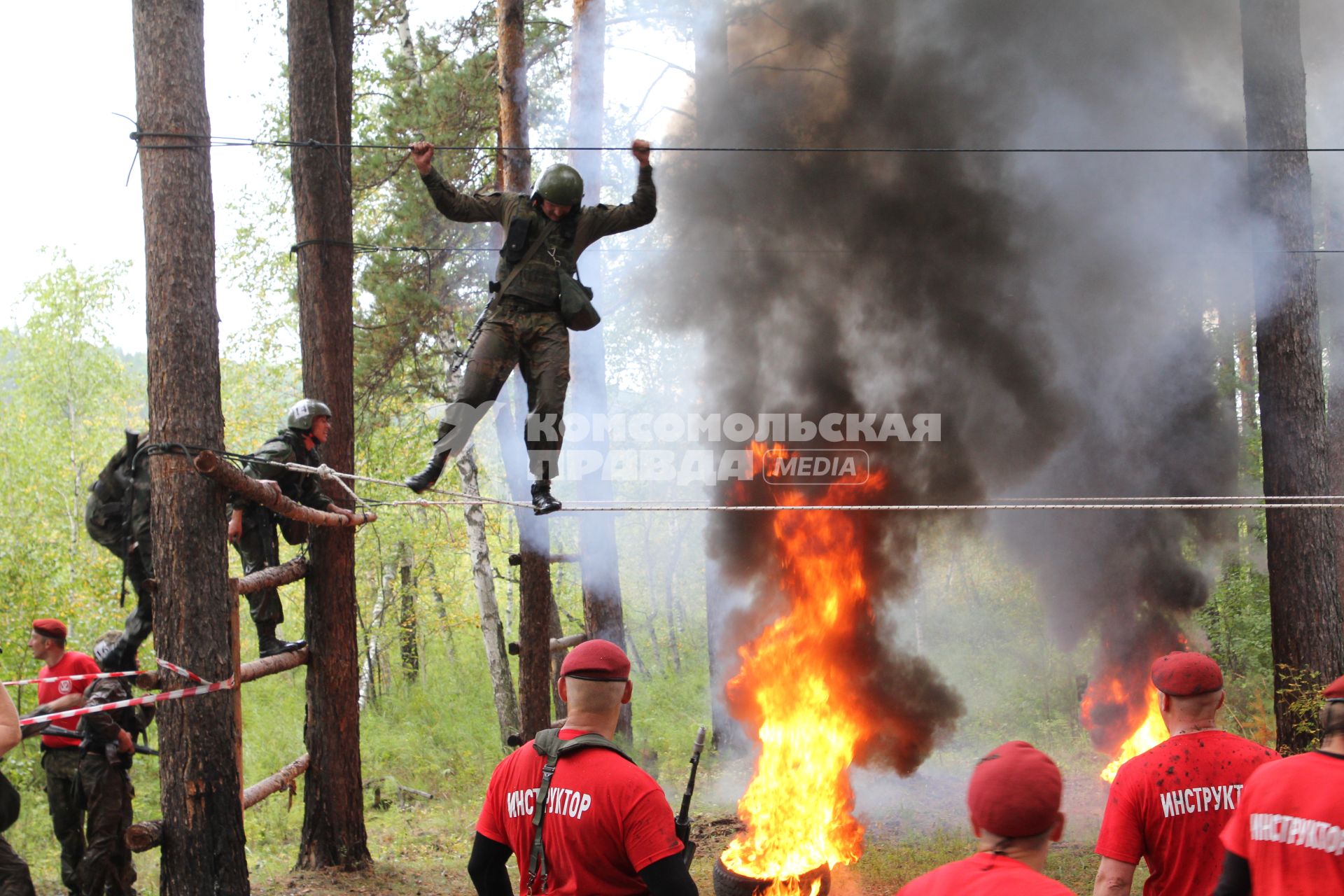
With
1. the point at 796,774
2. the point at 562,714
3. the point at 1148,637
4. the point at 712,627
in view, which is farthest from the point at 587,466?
the point at 1148,637

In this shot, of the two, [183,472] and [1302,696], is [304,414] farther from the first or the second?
[1302,696]

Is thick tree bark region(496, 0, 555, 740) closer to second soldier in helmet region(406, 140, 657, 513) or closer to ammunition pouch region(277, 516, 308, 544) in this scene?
ammunition pouch region(277, 516, 308, 544)

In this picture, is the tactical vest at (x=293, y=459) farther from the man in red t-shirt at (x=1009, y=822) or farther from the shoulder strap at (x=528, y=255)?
the man in red t-shirt at (x=1009, y=822)

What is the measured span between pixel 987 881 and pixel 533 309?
5.63 m

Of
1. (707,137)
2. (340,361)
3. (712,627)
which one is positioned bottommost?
(712,627)

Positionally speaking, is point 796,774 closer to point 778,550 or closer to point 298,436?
point 778,550

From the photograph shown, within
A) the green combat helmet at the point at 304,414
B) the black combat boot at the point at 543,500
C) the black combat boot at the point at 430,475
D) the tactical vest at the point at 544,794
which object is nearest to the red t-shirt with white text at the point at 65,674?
the green combat helmet at the point at 304,414

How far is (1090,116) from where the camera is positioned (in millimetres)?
13203

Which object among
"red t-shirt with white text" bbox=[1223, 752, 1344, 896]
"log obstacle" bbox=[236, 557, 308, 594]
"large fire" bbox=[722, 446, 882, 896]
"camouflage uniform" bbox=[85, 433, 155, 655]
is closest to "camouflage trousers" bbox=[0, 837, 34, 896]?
"log obstacle" bbox=[236, 557, 308, 594]

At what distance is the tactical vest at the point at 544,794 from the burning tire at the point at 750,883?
546cm

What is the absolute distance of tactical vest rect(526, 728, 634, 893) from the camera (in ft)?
10.3

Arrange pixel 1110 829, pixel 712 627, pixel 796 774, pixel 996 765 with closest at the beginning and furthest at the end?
pixel 996 765 < pixel 1110 829 < pixel 796 774 < pixel 712 627

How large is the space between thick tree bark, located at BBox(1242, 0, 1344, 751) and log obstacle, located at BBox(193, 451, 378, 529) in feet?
28.1

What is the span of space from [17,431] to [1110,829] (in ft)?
88.0
